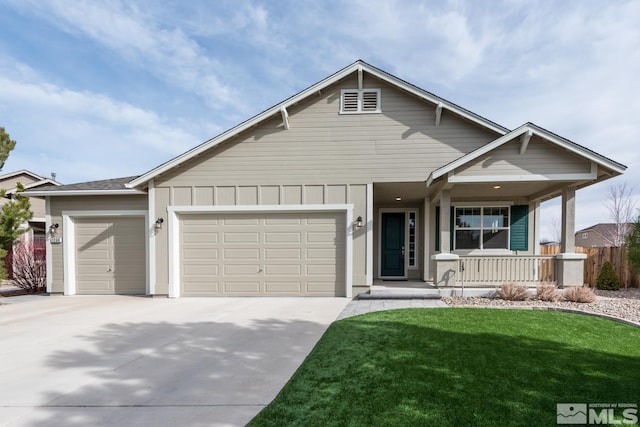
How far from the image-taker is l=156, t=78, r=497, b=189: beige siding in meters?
8.31

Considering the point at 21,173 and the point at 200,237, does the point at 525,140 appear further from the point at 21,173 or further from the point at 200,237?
the point at 21,173

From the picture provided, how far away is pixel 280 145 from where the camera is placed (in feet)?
28.2

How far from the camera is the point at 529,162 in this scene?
7125 millimetres

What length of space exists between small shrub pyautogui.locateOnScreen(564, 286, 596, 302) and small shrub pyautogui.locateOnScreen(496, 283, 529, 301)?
2.79ft

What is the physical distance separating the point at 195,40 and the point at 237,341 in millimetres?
10034

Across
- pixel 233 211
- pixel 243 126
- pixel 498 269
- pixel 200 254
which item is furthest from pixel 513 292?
pixel 200 254

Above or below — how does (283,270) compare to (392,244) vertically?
below

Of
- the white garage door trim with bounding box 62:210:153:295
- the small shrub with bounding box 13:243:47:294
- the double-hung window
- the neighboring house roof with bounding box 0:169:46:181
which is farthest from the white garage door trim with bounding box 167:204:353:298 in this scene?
the neighboring house roof with bounding box 0:169:46:181

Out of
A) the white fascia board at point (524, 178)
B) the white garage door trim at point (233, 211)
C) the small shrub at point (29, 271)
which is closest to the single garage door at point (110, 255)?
the white garage door trim at point (233, 211)

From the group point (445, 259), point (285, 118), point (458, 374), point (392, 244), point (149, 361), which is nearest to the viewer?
point (458, 374)

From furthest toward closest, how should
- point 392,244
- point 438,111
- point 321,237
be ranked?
point 392,244
point 321,237
point 438,111

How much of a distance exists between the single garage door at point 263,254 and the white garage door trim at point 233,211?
0.45ft

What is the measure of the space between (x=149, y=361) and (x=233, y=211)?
16.9 feet

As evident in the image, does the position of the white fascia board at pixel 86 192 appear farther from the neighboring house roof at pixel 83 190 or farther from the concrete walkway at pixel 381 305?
the concrete walkway at pixel 381 305
